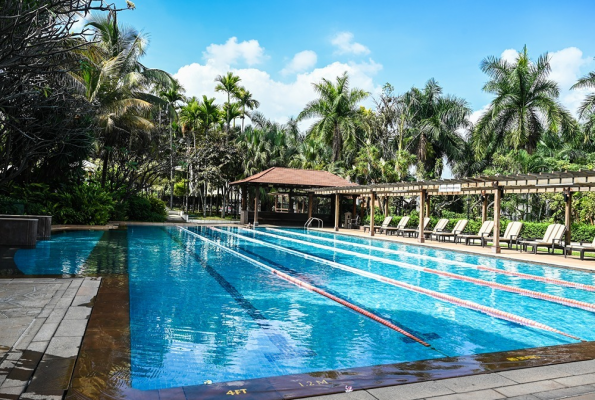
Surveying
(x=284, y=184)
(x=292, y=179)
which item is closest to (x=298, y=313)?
(x=284, y=184)

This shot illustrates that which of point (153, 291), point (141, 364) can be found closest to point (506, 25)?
point (153, 291)

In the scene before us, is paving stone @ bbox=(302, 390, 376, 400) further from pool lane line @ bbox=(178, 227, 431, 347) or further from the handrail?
the handrail

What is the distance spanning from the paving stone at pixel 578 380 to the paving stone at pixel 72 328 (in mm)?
4367

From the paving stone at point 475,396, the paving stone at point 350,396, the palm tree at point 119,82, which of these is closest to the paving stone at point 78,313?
the paving stone at point 350,396

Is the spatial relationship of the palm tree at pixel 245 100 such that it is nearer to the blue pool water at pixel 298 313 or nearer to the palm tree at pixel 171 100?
the palm tree at pixel 171 100

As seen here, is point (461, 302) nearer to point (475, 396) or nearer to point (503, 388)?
point (503, 388)

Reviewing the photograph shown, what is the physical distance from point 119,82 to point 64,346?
72.3ft

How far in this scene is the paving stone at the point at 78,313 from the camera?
5.10 metres

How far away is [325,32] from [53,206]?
1323cm

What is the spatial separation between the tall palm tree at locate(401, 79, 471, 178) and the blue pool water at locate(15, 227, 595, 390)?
992 inches

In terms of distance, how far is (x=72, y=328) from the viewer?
4.64 metres

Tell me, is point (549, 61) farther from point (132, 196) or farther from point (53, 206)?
point (53, 206)

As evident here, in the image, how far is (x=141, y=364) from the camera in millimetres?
4270

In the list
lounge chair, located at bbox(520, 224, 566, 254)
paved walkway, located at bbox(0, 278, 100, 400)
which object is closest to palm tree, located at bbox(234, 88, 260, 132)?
lounge chair, located at bbox(520, 224, 566, 254)
